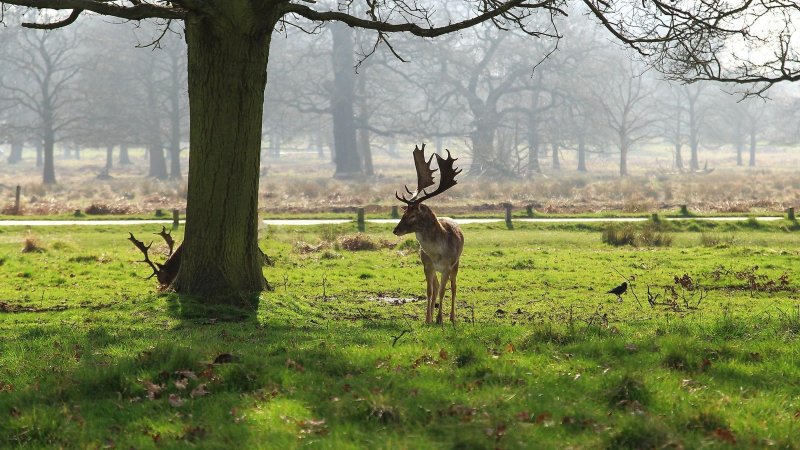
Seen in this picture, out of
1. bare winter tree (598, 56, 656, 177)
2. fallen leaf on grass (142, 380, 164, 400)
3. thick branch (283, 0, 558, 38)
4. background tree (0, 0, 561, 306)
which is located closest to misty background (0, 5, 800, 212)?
bare winter tree (598, 56, 656, 177)

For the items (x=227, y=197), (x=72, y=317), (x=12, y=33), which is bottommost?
(x=72, y=317)

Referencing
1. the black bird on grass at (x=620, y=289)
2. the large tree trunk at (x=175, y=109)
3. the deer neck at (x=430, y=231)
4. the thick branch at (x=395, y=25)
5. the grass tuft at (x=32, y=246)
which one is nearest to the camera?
the deer neck at (x=430, y=231)

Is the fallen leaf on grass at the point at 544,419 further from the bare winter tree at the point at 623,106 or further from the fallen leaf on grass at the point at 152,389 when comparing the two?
the bare winter tree at the point at 623,106

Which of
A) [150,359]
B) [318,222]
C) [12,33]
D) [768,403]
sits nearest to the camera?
[768,403]

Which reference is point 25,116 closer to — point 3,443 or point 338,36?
point 338,36

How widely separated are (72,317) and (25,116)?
94.9 metres

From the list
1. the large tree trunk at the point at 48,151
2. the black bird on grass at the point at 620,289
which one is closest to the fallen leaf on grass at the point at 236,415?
the black bird on grass at the point at 620,289

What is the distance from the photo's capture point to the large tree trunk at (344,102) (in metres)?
69.4

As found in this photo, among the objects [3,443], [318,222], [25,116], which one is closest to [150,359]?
[3,443]

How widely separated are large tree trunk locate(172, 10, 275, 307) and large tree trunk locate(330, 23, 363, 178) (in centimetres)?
5748

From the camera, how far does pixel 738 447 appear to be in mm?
5555

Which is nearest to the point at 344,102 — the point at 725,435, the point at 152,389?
the point at 152,389

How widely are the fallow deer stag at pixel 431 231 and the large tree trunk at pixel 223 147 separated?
7.97 feet

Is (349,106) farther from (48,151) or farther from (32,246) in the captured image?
(32,246)
